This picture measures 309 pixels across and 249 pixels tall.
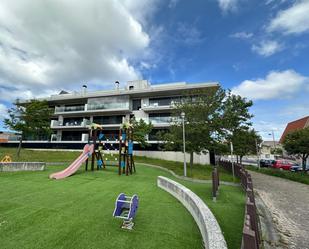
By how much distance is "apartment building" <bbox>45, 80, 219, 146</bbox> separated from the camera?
29225mm

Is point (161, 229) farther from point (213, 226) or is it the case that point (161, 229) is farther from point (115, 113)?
point (115, 113)

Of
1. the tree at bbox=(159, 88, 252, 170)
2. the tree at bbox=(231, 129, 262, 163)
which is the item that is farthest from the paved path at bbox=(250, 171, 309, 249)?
the tree at bbox=(231, 129, 262, 163)

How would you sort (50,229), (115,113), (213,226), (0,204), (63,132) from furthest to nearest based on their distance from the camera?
1. (63,132)
2. (115,113)
3. (0,204)
4. (50,229)
5. (213,226)

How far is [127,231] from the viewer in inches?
170

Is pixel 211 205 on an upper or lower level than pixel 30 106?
lower

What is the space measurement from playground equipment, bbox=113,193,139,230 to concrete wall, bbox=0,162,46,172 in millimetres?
11094

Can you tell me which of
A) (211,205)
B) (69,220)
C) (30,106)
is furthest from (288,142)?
(30,106)

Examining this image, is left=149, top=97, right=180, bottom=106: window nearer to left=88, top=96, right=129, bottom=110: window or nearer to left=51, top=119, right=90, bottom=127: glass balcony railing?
left=88, top=96, right=129, bottom=110: window

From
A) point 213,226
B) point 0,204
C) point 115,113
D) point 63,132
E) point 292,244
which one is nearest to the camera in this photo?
point 213,226

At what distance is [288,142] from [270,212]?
65.8ft

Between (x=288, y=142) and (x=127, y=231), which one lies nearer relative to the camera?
(x=127, y=231)

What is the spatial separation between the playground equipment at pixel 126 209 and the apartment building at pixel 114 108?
23.0m

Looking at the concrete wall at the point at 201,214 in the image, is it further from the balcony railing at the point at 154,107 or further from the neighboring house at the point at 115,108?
the balcony railing at the point at 154,107

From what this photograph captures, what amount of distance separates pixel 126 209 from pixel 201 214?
2128 millimetres
